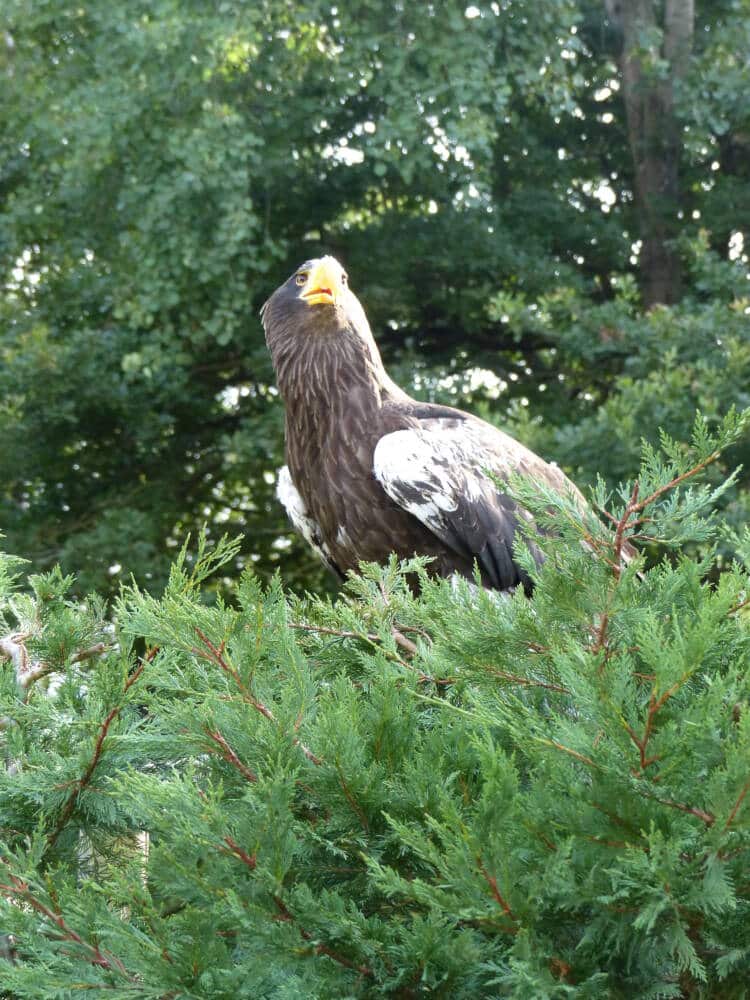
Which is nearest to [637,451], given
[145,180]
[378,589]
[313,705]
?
[145,180]

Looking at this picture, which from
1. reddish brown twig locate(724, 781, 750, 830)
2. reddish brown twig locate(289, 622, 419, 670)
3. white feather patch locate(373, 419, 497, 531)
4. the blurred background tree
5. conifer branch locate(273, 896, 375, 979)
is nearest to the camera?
reddish brown twig locate(724, 781, 750, 830)

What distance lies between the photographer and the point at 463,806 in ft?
5.25

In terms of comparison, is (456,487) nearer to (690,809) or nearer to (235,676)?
A: (235,676)

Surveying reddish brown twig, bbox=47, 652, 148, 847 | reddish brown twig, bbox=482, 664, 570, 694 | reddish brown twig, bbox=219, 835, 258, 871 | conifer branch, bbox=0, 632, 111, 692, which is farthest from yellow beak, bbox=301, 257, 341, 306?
reddish brown twig, bbox=219, 835, 258, 871

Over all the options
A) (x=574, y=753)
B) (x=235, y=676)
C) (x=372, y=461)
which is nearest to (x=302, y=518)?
(x=372, y=461)

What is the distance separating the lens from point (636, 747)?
139cm

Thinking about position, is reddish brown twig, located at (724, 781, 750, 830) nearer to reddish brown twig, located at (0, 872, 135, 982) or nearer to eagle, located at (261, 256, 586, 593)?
reddish brown twig, located at (0, 872, 135, 982)

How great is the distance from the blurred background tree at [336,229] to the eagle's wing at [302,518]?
9.74ft

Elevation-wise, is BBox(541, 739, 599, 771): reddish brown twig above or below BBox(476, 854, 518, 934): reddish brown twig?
above

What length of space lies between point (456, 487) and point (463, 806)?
8.28ft

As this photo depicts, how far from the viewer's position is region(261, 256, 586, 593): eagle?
411cm

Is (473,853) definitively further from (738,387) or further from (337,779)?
(738,387)

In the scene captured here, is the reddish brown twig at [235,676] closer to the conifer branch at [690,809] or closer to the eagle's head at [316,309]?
the conifer branch at [690,809]

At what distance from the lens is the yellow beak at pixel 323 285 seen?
15.0 feet
